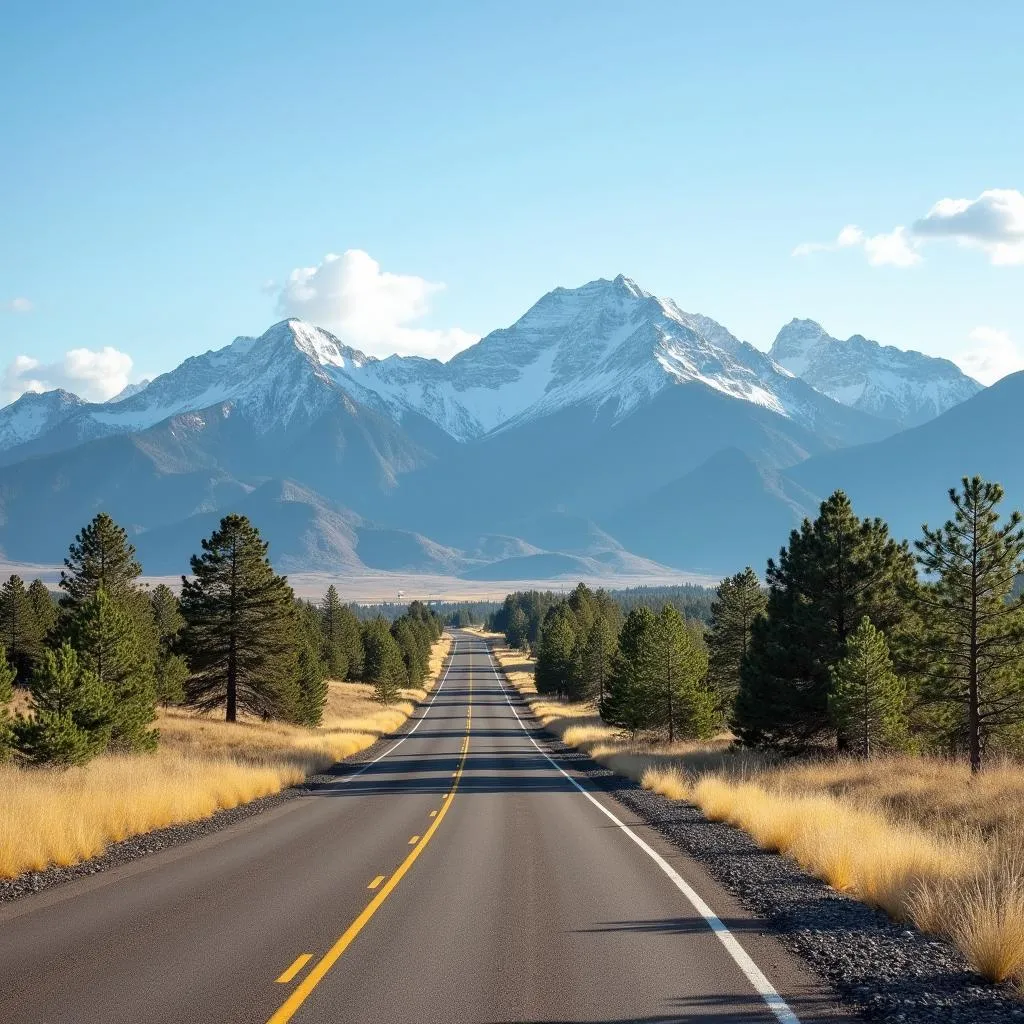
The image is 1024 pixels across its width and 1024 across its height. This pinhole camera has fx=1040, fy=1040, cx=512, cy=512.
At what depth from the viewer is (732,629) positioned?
57.2 metres

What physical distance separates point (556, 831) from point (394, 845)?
3.65 metres

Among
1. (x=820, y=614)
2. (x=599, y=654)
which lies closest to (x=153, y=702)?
(x=820, y=614)

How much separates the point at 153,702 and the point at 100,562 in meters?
15.1

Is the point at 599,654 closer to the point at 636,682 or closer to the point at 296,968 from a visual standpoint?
the point at 636,682

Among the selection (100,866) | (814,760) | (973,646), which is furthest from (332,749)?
(100,866)

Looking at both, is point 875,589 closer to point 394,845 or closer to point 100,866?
point 394,845

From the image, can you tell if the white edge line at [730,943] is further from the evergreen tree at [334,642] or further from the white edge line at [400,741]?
the evergreen tree at [334,642]

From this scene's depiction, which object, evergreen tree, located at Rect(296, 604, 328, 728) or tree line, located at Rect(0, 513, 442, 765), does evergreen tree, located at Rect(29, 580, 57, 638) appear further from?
evergreen tree, located at Rect(296, 604, 328, 728)

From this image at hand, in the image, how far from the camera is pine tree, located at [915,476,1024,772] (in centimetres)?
2848

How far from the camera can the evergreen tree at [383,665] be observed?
81000 mm

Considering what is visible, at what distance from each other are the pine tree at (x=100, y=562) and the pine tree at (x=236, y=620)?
3104 millimetres

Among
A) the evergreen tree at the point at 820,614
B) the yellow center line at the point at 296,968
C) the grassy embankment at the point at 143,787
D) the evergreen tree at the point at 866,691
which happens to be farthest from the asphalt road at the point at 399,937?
the evergreen tree at the point at 820,614

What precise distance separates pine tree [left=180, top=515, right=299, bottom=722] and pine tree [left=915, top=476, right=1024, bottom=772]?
3149 centimetres

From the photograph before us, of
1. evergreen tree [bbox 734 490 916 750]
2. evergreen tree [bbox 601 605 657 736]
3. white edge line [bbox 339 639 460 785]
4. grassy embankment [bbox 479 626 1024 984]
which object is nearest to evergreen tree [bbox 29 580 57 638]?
white edge line [bbox 339 639 460 785]
